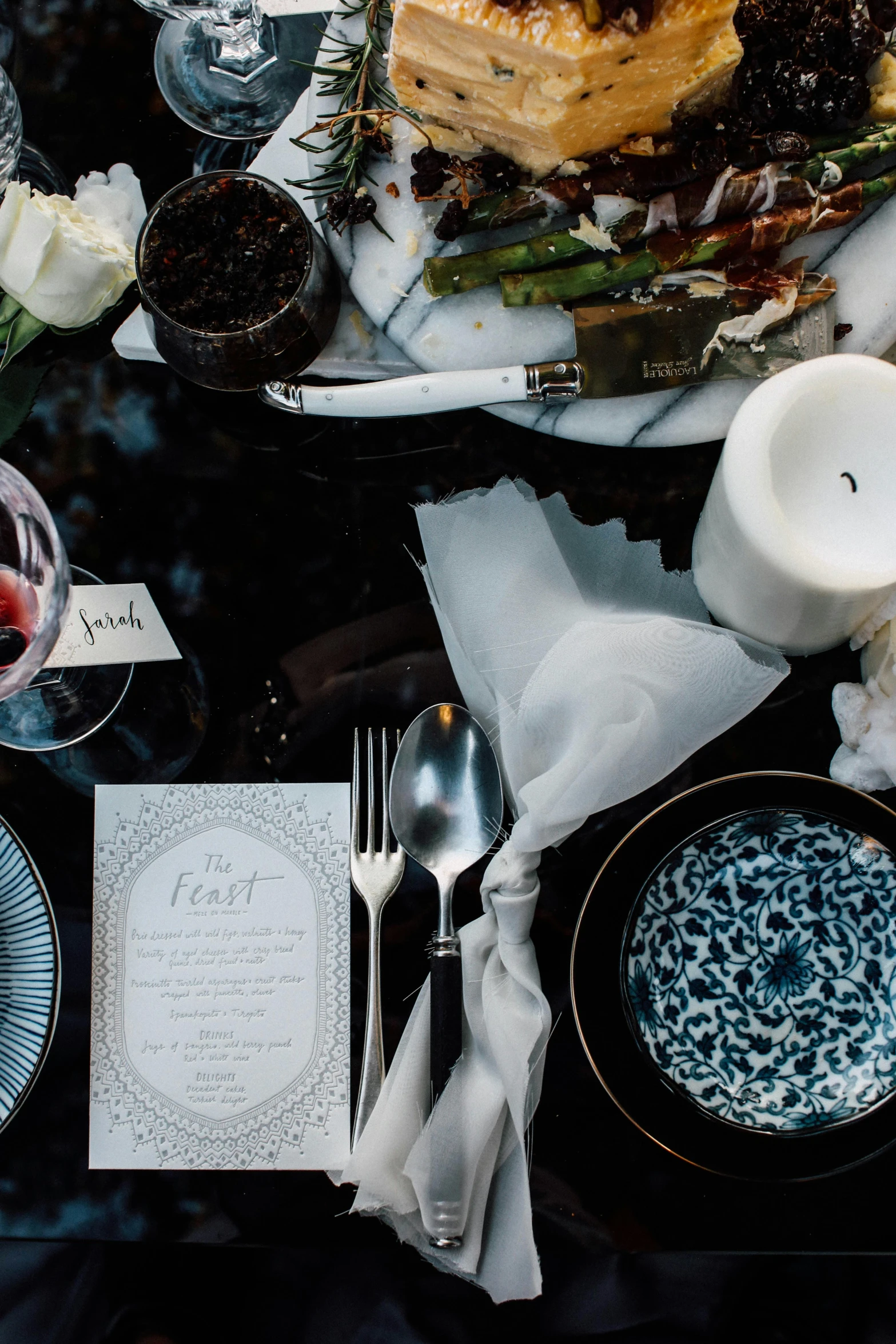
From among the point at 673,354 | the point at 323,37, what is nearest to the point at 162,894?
the point at 673,354

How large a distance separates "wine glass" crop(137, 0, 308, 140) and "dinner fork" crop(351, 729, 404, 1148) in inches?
24.3

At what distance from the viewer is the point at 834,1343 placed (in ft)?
3.71

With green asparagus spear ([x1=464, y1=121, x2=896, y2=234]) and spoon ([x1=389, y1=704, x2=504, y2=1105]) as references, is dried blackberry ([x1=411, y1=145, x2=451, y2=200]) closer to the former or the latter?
green asparagus spear ([x1=464, y1=121, x2=896, y2=234])

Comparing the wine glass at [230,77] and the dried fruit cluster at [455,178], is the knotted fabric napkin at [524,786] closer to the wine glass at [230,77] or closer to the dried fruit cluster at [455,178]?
the dried fruit cluster at [455,178]

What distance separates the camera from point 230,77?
38.1 inches

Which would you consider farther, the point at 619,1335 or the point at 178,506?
the point at 619,1335

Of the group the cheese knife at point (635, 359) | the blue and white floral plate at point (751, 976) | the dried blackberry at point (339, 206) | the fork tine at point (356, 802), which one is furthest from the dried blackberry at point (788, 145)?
the fork tine at point (356, 802)

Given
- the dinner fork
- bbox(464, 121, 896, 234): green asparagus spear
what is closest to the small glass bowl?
bbox(464, 121, 896, 234): green asparagus spear

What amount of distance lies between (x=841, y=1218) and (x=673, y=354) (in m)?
0.75

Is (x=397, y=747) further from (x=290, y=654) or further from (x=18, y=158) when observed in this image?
(x=18, y=158)

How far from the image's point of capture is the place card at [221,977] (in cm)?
90

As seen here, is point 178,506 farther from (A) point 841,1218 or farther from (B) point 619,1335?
(B) point 619,1335

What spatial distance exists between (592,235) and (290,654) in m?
0.46

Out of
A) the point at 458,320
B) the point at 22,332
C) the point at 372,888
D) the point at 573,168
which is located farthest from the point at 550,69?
the point at 372,888
